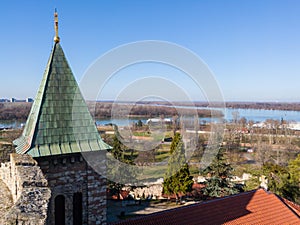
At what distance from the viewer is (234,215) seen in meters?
10.1

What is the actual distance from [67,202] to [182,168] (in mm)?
17078

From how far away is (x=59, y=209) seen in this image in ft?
21.3

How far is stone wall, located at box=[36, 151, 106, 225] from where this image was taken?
6.26 meters

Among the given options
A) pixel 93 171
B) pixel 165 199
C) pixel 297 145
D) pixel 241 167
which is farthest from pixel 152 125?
pixel 297 145

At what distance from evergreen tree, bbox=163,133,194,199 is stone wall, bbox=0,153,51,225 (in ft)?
54.1

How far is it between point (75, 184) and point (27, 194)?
2.03 m

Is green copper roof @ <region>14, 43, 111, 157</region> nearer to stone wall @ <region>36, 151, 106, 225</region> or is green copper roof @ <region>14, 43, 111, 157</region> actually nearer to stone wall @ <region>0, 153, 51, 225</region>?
stone wall @ <region>36, 151, 106, 225</region>

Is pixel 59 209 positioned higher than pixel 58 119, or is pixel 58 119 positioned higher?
pixel 58 119

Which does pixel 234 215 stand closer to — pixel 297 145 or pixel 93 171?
pixel 93 171

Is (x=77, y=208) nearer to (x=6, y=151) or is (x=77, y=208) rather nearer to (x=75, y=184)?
(x=75, y=184)

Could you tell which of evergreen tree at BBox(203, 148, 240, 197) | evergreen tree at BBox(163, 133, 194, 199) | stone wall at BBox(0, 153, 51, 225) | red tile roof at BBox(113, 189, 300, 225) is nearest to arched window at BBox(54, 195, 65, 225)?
stone wall at BBox(0, 153, 51, 225)

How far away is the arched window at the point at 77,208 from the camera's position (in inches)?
262

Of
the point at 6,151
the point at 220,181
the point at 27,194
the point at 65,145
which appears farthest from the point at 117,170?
the point at 27,194

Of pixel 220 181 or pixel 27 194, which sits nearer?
pixel 27 194
